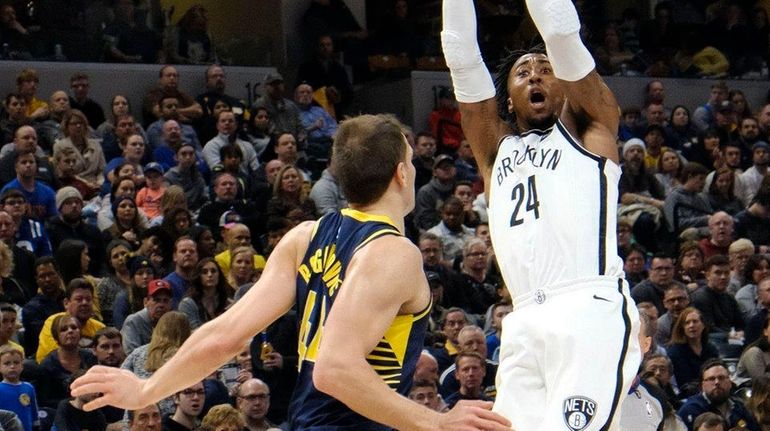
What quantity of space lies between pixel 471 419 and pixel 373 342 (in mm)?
369

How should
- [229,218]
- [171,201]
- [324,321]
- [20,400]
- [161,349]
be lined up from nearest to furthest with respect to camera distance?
[324,321]
[20,400]
[161,349]
[171,201]
[229,218]

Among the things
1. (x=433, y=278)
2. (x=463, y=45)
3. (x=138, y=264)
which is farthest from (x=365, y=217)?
(x=433, y=278)

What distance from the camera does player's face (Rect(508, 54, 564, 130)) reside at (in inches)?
226

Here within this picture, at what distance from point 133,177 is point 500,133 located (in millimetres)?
8176

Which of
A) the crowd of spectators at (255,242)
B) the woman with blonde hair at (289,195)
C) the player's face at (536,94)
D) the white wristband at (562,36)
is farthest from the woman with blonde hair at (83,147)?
the white wristband at (562,36)

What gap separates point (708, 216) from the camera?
15266 mm

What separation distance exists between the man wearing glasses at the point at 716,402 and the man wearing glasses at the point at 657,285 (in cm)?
168

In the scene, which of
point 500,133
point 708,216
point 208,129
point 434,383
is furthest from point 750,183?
point 500,133

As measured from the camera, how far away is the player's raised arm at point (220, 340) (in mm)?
4445

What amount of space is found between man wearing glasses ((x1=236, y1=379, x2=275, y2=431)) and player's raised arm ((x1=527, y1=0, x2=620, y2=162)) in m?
4.76

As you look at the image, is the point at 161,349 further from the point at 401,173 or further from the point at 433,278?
the point at 401,173

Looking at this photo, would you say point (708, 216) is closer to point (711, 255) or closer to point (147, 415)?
point (711, 255)

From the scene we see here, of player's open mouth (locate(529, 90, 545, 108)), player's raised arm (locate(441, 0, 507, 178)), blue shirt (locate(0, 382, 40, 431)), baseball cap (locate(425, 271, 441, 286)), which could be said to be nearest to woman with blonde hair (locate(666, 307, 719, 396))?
baseball cap (locate(425, 271, 441, 286))

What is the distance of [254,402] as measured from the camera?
32.2ft
